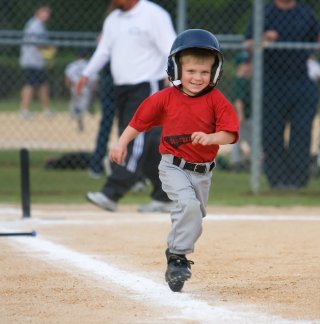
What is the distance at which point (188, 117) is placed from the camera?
6.07 m

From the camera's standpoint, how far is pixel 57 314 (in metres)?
5.28

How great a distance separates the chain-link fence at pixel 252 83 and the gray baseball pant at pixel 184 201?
546 cm

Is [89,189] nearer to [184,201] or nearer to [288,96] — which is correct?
[288,96]

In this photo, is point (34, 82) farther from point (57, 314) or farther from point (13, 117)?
point (57, 314)

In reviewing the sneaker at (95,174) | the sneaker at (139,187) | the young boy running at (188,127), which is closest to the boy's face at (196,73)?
the young boy running at (188,127)

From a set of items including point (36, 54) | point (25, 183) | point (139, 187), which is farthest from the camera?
point (36, 54)

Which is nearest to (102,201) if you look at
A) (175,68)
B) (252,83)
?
(252,83)

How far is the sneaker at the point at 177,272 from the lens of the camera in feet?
19.4

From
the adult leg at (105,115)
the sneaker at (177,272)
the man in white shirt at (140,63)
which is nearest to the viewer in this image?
the sneaker at (177,272)

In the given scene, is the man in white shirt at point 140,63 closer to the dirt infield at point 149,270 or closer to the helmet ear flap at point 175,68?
the dirt infield at point 149,270

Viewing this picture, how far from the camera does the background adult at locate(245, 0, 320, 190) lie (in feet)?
39.5

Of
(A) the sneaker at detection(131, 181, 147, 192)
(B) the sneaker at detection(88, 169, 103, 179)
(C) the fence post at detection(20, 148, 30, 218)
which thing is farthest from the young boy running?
(B) the sneaker at detection(88, 169, 103, 179)

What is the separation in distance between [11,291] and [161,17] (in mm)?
4807

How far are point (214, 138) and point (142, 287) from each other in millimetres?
947
